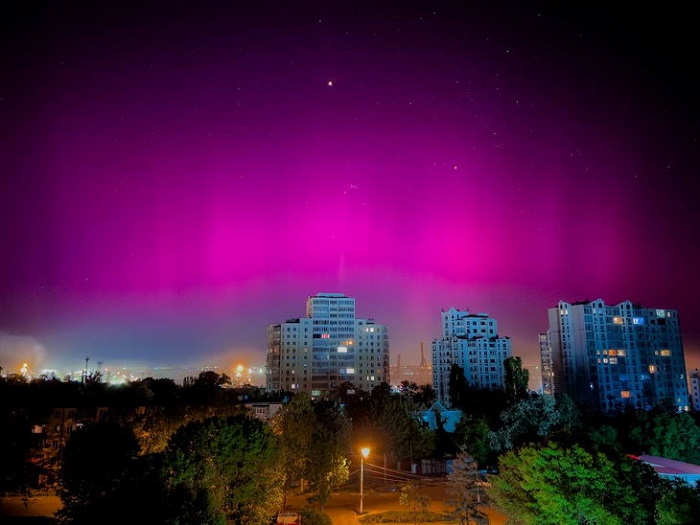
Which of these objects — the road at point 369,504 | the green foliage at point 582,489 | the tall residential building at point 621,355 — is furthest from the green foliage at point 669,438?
the tall residential building at point 621,355

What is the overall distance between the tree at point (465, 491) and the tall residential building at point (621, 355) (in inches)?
3085

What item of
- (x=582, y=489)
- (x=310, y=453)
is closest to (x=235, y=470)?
(x=310, y=453)

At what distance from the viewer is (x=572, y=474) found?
1862 cm

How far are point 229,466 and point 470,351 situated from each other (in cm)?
10342

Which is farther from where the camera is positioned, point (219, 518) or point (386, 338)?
point (386, 338)

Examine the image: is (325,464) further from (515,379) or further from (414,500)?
(515,379)

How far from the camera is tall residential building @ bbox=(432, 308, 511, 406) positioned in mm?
116250

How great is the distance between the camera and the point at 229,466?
69.3 ft

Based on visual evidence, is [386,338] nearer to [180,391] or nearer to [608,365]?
[608,365]

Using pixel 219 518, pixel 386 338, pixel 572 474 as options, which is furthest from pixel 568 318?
pixel 219 518

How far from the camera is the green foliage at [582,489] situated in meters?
18.0

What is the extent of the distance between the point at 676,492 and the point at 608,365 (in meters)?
86.3

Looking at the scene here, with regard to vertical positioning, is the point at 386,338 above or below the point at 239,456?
above

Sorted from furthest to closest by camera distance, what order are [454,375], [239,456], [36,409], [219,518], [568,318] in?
[568,318] < [454,375] < [36,409] < [239,456] < [219,518]
